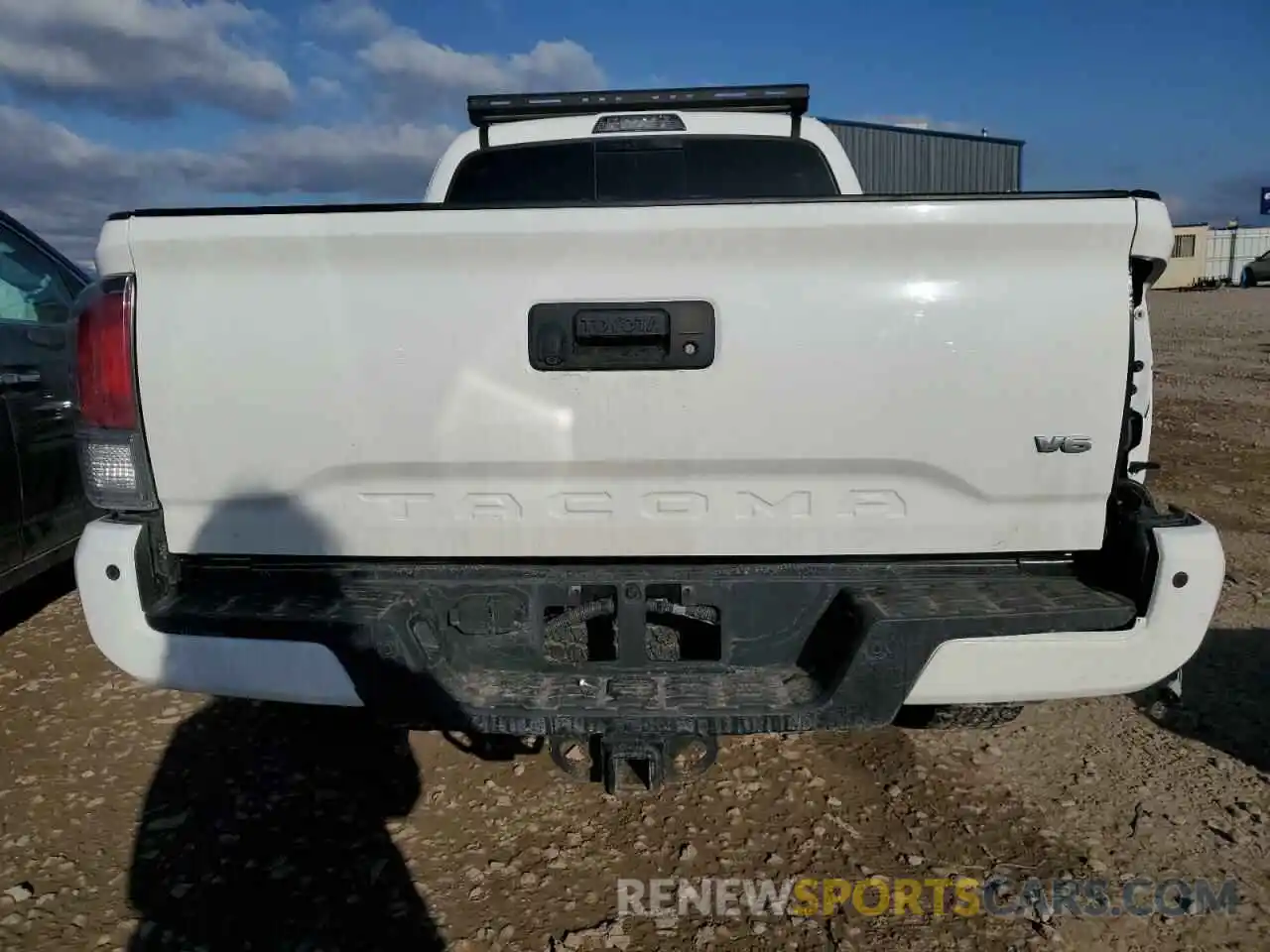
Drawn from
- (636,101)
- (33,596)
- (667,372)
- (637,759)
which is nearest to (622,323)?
(667,372)

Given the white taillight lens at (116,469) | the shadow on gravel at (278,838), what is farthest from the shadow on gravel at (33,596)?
the white taillight lens at (116,469)

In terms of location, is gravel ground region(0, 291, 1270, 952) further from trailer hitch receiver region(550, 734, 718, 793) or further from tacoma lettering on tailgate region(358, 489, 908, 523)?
tacoma lettering on tailgate region(358, 489, 908, 523)

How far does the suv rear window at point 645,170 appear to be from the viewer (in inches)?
159

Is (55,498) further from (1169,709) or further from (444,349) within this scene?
(1169,709)

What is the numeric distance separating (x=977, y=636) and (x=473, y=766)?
182 cm

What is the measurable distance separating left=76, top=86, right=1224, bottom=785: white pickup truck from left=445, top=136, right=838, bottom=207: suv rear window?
72.9 inches

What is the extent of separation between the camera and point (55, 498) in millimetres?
4160

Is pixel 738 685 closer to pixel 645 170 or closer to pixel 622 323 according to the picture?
pixel 622 323

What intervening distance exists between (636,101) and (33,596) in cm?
406

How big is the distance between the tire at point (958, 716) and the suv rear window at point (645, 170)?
2170mm

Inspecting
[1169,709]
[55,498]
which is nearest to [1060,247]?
[1169,709]

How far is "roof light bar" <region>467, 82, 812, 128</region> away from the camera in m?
3.66

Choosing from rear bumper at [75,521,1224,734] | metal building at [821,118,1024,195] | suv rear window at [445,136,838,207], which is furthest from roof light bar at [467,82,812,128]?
metal building at [821,118,1024,195]

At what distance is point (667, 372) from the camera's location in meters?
2.26
